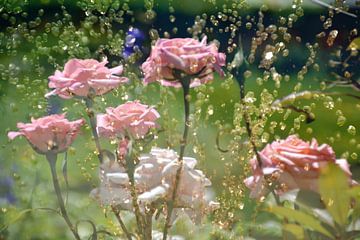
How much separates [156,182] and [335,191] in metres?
0.34

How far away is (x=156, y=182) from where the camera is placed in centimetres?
95

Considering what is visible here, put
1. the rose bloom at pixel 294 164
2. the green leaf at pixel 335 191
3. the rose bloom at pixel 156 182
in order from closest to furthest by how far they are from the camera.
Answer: the green leaf at pixel 335 191 → the rose bloom at pixel 294 164 → the rose bloom at pixel 156 182

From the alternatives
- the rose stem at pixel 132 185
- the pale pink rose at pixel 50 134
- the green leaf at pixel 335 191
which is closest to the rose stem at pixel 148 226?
the rose stem at pixel 132 185

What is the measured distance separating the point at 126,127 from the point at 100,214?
582mm

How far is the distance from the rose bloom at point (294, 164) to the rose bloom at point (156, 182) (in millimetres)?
98

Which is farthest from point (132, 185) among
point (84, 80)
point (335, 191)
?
point (335, 191)

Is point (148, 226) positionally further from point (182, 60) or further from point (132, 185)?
point (182, 60)

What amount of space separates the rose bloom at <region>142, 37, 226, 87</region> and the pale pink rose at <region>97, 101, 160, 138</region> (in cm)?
5

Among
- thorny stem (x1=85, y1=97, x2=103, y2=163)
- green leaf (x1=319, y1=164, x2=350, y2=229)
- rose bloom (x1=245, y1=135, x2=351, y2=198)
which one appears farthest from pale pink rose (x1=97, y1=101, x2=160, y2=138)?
green leaf (x1=319, y1=164, x2=350, y2=229)

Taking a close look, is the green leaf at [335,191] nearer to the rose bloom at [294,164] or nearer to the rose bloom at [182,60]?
the rose bloom at [294,164]

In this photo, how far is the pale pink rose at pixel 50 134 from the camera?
3.10 ft

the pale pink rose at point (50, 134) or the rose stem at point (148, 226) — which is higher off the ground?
the pale pink rose at point (50, 134)

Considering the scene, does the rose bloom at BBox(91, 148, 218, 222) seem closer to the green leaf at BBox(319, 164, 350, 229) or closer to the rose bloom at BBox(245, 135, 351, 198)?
the rose bloom at BBox(245, 135, 351, 198)

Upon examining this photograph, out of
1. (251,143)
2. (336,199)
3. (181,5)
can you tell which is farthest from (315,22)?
(336,199)
